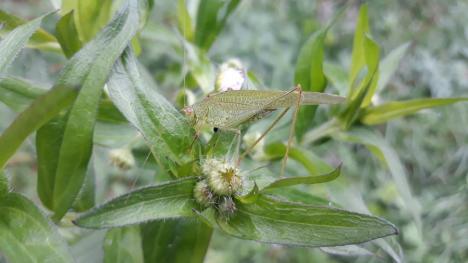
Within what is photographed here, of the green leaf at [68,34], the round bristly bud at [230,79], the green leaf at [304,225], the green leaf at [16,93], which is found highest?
the round bristly bud at [230,79]

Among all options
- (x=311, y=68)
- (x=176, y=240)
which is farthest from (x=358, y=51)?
(x=176, y=240)

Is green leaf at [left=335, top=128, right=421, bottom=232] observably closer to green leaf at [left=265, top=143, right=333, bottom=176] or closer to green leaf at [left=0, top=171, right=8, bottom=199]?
green leaf at [left=265, top=143, right=333, bottom=176]

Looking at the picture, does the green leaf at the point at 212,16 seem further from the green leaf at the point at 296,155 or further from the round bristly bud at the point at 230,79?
the green leaf at the point at 296,155

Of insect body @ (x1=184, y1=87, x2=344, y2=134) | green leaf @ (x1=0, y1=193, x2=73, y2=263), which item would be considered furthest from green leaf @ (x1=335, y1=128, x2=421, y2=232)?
green leaf @ (x1=0, y1=193, x2=73, y2=263)

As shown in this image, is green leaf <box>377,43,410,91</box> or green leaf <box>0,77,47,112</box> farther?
green leaf <box>377,43,410,91</box>

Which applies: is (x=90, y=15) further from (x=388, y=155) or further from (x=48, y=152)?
(x=388, y=155)

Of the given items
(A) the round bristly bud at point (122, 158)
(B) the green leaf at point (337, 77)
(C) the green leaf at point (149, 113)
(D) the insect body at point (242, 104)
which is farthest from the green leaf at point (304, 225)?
(B) the green leaf at point (337, 77)
